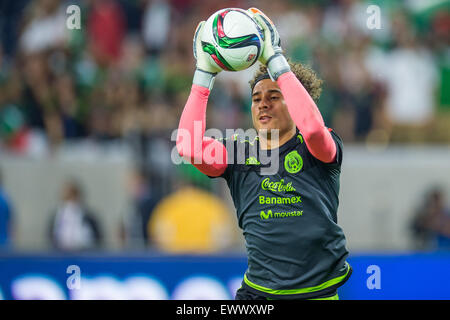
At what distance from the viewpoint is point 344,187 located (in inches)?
412

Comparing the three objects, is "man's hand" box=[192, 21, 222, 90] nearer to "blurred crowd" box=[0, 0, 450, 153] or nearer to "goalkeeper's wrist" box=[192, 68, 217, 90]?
"goalkeeper's wrist" box=[192, 68, 217, 90]

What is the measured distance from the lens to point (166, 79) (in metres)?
10.3

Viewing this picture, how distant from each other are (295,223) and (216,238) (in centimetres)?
538

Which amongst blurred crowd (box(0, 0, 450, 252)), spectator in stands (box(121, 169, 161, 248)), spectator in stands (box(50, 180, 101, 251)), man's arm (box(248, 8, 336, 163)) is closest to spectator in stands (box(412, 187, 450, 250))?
blurred crowd (box(0, 0, 450, 252))

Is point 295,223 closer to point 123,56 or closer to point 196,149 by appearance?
point 196,149

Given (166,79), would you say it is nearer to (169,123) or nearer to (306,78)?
(169,123)

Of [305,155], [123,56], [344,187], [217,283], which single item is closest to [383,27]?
[344,187]

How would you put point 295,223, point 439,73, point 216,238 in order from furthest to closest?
1. point 439,73
2. point 216,238
3. point 295,223

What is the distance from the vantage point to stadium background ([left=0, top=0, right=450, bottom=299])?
9.54m

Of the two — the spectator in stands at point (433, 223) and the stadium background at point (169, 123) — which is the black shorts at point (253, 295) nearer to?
the stadium background at point (169, 123)

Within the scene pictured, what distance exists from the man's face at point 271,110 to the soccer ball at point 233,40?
0.23 m

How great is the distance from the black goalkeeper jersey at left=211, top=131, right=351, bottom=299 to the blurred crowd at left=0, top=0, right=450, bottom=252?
17.7ft

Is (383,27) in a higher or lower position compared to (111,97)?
higher

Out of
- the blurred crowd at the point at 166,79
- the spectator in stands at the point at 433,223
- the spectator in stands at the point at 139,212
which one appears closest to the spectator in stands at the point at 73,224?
the spectator in stands at the point at 139,212
